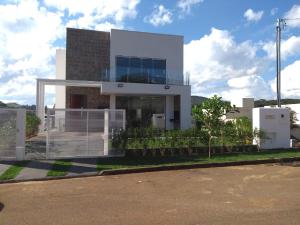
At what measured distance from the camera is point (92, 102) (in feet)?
116

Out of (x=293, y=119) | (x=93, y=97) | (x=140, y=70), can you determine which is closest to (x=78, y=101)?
(x=93, y=97)

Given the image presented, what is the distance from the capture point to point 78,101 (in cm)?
3519

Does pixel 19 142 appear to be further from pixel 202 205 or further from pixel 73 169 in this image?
pixel 202 205

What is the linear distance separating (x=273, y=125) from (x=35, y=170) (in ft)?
41.0

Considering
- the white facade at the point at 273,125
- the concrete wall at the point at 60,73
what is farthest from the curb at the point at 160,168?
the concrete wall at the point at 60,73

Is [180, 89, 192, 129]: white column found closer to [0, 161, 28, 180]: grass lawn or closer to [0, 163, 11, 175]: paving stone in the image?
[0, 161, 28, 180]: grass lawn

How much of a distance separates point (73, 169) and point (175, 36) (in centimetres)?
2457

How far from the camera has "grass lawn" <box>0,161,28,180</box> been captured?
12.7 m

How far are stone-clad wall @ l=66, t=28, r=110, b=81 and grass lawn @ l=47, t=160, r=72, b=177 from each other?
731 inches

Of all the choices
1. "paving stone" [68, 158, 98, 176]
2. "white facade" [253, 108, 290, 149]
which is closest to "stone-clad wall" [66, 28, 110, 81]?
"white facade" [253, 108, 290, 149]

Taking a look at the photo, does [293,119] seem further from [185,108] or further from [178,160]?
[178,160]

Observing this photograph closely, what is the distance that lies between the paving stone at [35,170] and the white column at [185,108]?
62.2 feet

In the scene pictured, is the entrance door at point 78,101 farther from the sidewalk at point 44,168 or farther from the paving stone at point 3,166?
the paving stone at point 3,166

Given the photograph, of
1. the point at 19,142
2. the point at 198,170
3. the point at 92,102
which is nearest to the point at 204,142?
the point at 198,170
